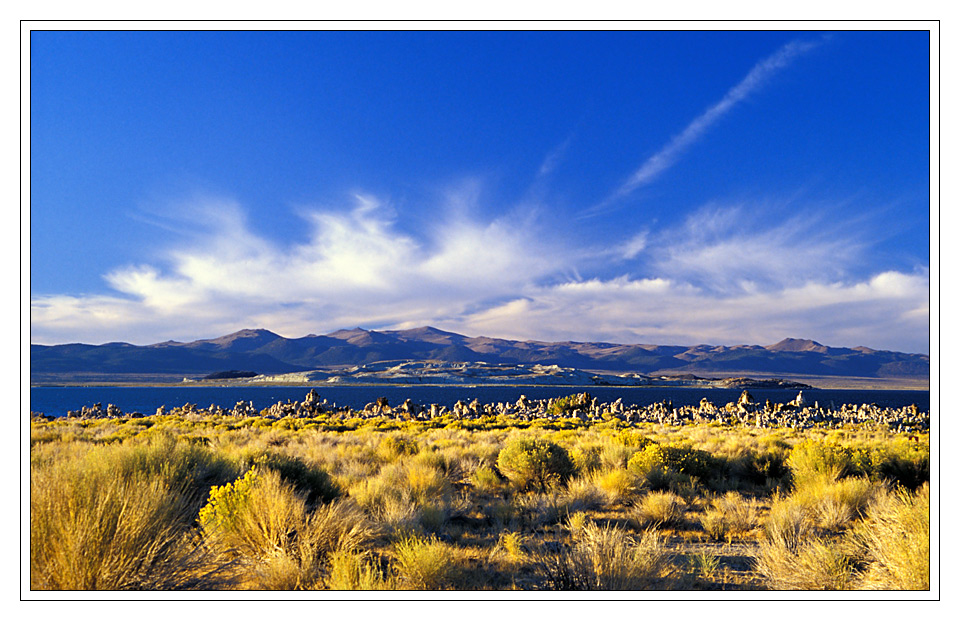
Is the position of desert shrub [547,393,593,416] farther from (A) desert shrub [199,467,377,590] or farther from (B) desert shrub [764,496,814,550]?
(A) desert shrub [199,467,377,590]

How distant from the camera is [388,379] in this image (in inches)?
5630

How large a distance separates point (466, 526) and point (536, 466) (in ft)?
9.06

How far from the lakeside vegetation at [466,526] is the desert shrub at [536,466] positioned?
0.03 metres

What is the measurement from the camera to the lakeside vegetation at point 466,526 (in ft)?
12.0

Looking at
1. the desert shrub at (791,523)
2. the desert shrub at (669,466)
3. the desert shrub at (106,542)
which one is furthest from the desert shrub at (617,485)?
the desert shrub at (106,542)

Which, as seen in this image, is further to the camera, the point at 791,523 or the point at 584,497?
the point at 584,497

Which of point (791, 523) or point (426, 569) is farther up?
point (426, 569)

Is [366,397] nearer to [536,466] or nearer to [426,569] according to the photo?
[536,466]

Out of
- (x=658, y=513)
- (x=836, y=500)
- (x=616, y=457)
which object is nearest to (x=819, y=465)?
(x=836, y=500)

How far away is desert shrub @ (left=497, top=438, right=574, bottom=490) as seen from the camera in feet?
29.5

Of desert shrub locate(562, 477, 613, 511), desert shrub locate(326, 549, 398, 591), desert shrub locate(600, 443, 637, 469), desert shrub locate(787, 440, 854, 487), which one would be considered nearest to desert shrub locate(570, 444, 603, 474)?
desert shrub locate(600, 443, 637, 469)

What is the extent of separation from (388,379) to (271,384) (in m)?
36.0

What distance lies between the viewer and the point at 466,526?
21.5ft

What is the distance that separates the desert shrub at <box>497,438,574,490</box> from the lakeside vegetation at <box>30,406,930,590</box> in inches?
1.1
